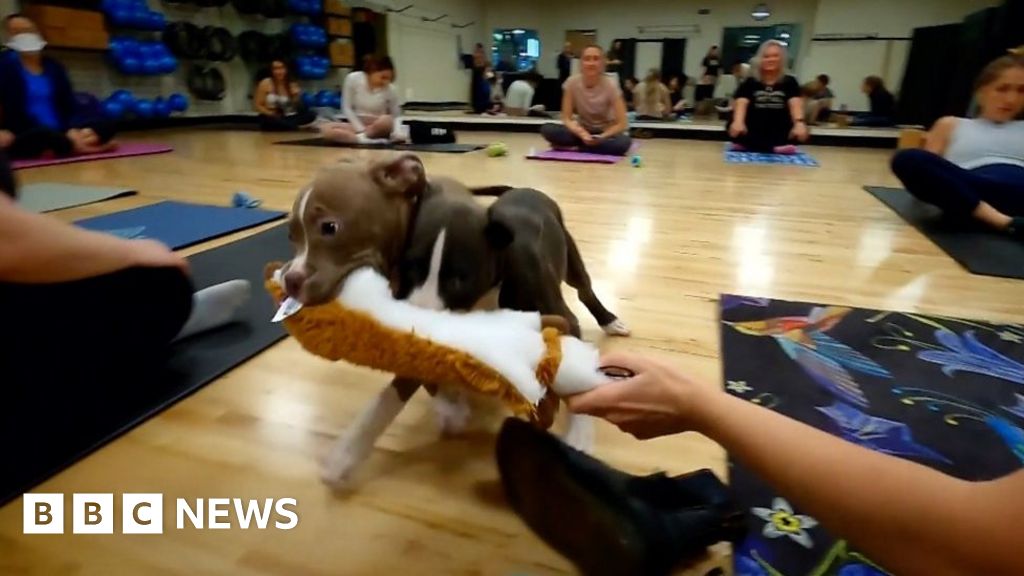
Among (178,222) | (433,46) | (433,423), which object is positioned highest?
(433,46)

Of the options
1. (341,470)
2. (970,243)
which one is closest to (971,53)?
(970,243)

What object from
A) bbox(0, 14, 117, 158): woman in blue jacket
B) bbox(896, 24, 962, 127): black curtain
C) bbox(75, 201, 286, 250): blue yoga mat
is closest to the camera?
bbox(75, 201, 286, 250): blue yoga mat

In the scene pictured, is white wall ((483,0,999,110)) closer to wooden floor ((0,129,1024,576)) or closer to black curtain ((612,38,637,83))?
black curtain ((612,38,637,83))

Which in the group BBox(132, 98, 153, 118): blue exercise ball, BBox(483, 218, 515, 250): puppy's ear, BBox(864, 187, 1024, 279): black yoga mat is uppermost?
BBox(132, 98, 153, 118): blue exercise ball

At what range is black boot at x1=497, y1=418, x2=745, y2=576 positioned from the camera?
2.29 ft

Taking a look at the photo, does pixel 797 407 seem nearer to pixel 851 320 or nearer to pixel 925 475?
pixel 851 320

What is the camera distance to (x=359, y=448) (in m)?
0.96

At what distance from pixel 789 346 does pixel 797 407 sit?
0.30 meters

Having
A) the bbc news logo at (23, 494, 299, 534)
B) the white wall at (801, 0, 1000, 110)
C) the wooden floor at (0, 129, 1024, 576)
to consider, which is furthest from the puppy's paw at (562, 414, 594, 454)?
the white wall at (801, 0, 1000, 110)

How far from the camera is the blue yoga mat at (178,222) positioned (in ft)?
7.14

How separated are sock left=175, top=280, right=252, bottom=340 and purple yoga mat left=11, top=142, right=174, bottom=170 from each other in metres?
2.82

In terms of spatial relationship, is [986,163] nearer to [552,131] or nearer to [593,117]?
[593,117]

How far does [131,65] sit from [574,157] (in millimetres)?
4496

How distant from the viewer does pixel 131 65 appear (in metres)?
5.83
